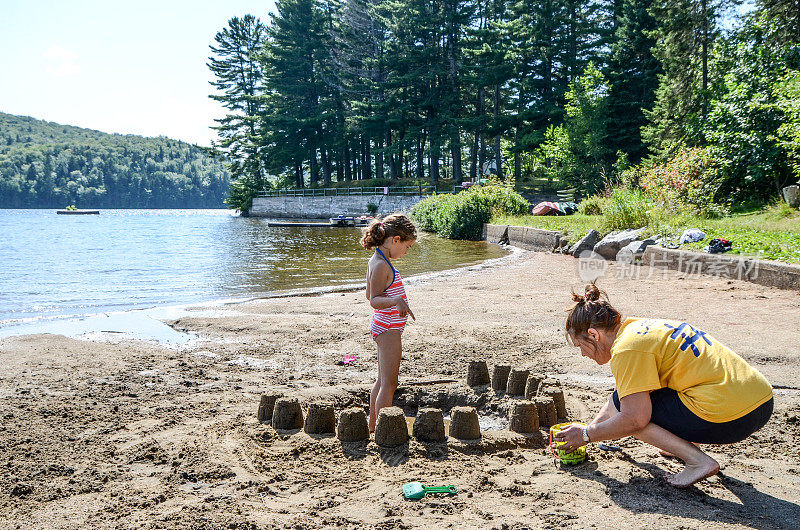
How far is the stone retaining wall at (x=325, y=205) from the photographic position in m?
51.3

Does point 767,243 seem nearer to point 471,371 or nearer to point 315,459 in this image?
point 471,371

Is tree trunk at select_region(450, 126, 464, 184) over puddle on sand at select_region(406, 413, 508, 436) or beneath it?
over

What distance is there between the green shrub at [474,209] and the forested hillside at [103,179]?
132 m

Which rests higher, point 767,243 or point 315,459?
point 767,243

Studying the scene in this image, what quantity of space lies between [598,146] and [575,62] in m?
9.18

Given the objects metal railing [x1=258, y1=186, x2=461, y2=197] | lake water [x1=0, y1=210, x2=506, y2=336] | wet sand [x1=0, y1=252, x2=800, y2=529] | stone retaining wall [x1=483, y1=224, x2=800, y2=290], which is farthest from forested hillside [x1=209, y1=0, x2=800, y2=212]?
wet sand [x1=0, y1=252, x2=800, y2=529]

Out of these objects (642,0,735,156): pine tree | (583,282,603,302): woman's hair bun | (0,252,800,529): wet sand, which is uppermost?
(642,0,735,156): pine tree

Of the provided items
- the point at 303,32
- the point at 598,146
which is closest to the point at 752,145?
the point at 598,146

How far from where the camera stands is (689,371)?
3.03 metres

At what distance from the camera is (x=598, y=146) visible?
4038 centimetres

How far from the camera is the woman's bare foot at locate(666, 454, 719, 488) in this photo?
3107mm

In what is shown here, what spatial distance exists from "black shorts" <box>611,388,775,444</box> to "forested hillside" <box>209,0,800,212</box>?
50.5 ft

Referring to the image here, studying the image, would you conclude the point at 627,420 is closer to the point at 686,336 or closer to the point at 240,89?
the point at 686,336

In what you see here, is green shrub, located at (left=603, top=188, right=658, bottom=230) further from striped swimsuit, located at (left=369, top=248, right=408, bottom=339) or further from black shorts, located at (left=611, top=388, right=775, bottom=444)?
black shorts, located at (left=611, top=388, right=775, bottom=444)
